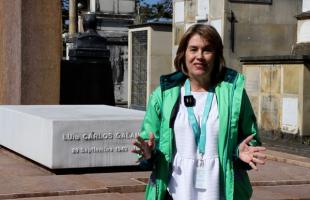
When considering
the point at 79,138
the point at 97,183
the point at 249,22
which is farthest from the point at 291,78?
the point at 97,183

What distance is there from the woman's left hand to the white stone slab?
4663mm

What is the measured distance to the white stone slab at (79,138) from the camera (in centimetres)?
816

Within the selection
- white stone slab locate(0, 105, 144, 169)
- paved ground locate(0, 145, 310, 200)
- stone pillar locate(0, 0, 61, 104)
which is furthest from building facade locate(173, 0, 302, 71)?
white stone slab locate(0, 105, 144, 169)

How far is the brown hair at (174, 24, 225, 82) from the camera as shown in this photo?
12.4ft

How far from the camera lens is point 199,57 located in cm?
377

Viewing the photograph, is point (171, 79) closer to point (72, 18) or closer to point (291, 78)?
point (291, 78)

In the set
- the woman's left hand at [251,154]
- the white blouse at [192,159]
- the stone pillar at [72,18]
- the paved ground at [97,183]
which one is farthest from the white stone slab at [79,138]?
the stone pillar at [72,18]

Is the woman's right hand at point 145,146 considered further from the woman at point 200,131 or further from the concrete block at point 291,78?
the concrete block at point 291,78

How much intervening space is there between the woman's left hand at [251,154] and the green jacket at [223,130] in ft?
0.16

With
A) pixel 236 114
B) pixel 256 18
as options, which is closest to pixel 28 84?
pixel 256 18

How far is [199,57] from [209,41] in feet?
0.33

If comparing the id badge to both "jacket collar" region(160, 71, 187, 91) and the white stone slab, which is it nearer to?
"jacket collar" region(160, 71, 187, 91)

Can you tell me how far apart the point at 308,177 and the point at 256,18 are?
7.32 meters

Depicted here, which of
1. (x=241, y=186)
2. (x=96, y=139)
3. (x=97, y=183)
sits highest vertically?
(x=241, y=186)
